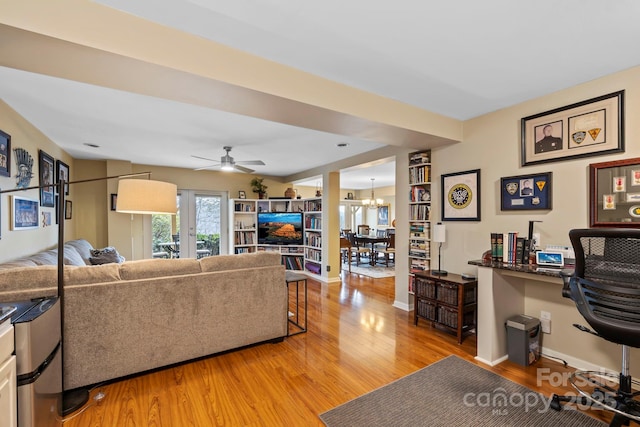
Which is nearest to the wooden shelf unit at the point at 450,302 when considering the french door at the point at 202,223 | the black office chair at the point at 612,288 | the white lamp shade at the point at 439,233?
the white lamp shade at the point at 439,233

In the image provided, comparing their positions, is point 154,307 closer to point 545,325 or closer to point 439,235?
point 439,235

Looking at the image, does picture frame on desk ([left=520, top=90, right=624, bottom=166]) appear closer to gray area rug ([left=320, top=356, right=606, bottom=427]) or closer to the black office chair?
the black office chair

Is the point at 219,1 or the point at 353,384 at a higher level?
the point at 219,1

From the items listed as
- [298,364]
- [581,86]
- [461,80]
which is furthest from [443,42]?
[298,364]

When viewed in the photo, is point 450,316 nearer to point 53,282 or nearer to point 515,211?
point 515,211

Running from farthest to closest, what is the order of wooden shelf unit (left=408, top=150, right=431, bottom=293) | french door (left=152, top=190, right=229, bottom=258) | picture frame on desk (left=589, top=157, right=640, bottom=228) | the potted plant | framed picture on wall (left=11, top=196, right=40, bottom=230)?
the potted plant
french door (left=152, top=190, right=229, bottom=258)
wooden shelf unit (left=408, top=150, right=431, bottom=293)
framed picture on wall (left=11, top=196, right=40, bottom=230)
picture frame on desk (left=589, top=157, right=640, bottom=228)

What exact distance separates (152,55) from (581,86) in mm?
3269

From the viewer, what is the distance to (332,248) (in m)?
5.60

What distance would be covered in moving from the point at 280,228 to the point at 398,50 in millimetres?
5064

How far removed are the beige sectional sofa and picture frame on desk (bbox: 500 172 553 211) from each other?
7.89ft

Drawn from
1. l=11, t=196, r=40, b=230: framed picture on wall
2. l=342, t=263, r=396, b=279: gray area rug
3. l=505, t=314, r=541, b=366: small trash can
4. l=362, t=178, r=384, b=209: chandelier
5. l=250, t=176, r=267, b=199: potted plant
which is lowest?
l=342, t=263, r=396, b=279: gray area rug

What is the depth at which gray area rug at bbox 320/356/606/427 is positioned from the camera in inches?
69.9

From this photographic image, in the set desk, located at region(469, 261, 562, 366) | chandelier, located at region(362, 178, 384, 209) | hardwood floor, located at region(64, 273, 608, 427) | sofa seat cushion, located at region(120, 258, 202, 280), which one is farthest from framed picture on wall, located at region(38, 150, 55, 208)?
chandelier, located at region(362, 178, 384, 209)

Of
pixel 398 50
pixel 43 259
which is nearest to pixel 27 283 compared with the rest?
pixel 43 259
